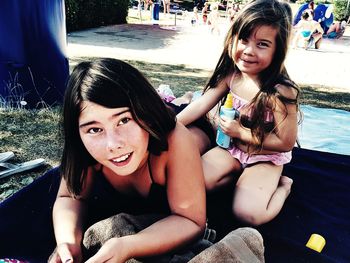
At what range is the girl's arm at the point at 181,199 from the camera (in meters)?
1.39

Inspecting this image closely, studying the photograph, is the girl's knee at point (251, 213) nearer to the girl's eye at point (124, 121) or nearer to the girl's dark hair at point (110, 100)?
the girl's dark hair at point (110, 100)

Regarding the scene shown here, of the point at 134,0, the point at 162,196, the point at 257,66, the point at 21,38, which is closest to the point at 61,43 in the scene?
the point at 21,38

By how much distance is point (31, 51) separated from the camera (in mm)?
3576

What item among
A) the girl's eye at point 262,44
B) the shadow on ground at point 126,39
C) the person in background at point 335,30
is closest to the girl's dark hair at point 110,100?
the girl's eye at point 262,44

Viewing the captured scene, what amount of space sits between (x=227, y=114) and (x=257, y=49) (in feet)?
1.32

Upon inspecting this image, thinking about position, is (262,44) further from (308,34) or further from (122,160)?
(308,34)

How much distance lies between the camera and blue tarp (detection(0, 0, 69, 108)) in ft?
11.3

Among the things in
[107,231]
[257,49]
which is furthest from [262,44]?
[107,231]

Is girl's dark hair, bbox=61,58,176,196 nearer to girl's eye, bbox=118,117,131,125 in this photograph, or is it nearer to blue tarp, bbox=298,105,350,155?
girl's eye, bbox=118,117,131,125

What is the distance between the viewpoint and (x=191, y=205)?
4.82 feet

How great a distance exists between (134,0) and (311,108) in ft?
76.3

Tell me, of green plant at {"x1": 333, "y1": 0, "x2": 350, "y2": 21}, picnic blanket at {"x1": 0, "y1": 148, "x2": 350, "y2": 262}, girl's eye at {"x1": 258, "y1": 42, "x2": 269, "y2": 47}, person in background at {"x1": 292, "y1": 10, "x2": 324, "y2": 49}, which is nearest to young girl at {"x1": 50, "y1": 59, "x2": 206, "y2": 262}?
picnic blanket at {"x1": 0, "y1": 148, "x2": 350, "y2": 262}

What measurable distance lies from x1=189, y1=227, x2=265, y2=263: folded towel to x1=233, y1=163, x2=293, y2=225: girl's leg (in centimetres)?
53

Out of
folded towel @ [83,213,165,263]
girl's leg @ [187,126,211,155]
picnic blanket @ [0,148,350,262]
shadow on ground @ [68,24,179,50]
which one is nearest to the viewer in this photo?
folded towel @ [83,213,165,263]
